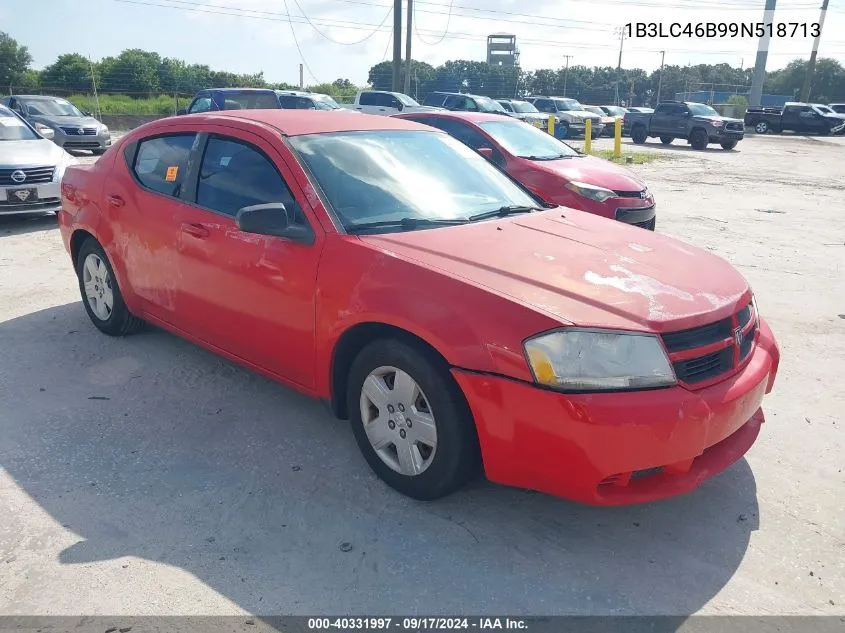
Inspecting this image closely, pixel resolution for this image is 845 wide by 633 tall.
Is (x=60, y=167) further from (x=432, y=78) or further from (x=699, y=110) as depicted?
(x=432, y=78)

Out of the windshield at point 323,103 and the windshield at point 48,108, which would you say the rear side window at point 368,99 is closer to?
the windshield at point 323,103

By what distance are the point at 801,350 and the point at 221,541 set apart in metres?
4.27

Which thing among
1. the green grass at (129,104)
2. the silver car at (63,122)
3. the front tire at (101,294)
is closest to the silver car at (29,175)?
the front tire at (101,294)

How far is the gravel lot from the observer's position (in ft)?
8.27

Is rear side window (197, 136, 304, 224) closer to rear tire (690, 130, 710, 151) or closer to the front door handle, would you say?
the front door handle

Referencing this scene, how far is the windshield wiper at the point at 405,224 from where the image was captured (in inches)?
129

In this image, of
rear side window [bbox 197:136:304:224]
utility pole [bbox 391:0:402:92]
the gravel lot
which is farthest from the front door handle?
utility pole [bbox 391:0:402:92]

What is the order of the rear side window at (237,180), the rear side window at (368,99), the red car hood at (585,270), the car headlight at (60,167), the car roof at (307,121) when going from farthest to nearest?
the rear side window at (368,99) < the car headlight at (60,167) < the car roof at (307,121) < the rear side window at (237,180) < the red car hood at (585,270)

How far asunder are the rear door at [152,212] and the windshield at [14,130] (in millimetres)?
6315

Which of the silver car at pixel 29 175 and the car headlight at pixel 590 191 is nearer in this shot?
the car headlight at pixel 590 191

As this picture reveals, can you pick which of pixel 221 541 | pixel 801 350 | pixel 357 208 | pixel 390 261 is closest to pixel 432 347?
pixel 390 261

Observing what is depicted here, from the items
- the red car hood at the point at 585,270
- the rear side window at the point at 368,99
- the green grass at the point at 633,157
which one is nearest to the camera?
the red car hood at the point at 585,270

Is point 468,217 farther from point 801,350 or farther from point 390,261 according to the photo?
point 801,350

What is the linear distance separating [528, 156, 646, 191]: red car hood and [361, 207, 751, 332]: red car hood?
445 centimetres
